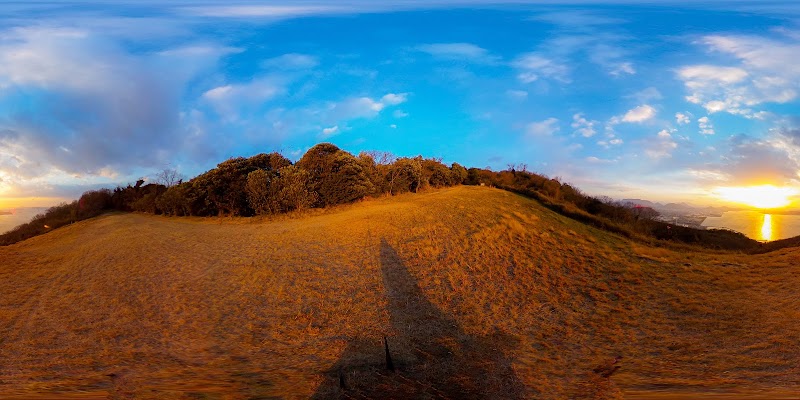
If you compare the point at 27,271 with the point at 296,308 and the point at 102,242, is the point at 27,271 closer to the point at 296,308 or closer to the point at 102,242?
the point at 102,242

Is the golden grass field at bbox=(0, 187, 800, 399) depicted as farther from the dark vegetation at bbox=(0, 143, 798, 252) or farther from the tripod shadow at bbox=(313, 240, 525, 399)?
the dark vegetation at bbox=(0, 143, 798, 252)

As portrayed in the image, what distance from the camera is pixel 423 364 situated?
25.8 feet

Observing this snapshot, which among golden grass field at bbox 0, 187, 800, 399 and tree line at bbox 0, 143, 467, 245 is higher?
tree line at bbox 0, 143, 467, 245

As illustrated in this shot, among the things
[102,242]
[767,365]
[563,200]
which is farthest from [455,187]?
[767,365]

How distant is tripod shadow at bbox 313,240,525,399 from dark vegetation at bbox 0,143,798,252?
33.6 ft

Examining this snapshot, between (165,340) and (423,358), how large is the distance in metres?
5.02

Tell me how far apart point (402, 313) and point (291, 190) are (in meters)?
11.8

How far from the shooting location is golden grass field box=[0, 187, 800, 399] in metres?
7.09

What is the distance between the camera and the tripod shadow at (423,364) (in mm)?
6824

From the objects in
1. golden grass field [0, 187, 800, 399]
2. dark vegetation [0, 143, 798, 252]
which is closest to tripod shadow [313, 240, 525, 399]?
golden grass field [0, 187, 800, 399]

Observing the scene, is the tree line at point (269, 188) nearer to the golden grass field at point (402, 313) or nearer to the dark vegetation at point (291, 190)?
the dark vegetation at point (291, 190)

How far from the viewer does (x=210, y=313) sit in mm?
10383

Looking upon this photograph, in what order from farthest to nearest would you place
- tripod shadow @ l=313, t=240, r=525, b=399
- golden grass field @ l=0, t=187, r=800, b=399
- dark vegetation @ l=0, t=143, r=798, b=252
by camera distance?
dark vegetation @ l=0, t=143, r=798, b=252 < golden grass field @ l=0, t=187, r=800, b=399 < tripod shadow @ l=313, t=240, r=525, b=399

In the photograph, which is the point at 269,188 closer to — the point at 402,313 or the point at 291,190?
the point at 291,190
